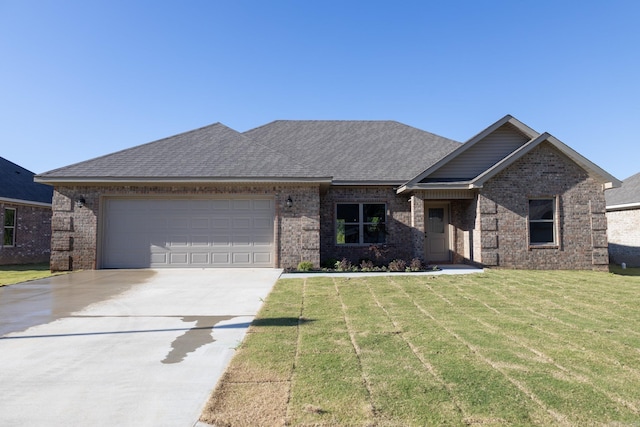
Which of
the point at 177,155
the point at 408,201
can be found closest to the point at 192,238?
the point at 177,155

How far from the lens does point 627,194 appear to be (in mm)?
17547

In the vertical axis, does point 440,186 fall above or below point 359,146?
below

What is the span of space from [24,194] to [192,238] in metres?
11.2

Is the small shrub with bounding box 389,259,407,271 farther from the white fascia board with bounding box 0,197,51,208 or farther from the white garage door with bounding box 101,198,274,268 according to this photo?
the white fascia board with bounding box 0,197,51,208

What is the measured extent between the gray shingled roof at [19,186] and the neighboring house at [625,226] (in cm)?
2808

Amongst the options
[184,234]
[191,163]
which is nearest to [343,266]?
[184,234]

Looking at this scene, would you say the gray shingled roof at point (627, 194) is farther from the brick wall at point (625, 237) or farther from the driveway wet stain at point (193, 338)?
the driveway wet stain at point (193, 338)

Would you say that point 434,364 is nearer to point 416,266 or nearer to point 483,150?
point 416,266

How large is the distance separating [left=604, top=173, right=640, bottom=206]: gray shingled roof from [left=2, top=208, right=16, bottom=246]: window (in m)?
28.5

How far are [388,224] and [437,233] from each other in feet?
7.40

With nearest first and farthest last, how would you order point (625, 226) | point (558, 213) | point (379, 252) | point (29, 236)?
point (558, 213), point (379, 252), point (625, 226), point (29, 236)

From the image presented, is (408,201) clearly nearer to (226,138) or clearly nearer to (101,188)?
(226,138)

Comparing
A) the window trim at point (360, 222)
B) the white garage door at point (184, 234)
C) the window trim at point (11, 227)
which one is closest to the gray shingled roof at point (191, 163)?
the white garage door at point (184, 234)

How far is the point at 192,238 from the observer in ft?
42.0
